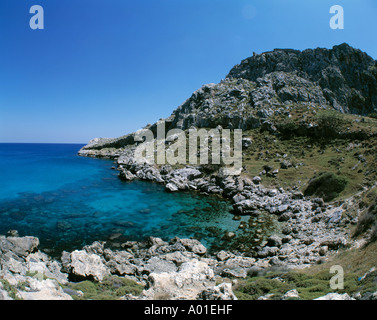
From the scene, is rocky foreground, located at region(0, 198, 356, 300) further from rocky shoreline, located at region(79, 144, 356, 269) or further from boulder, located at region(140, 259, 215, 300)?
rocky shoreline, located at region(79, 144, 356, 269)

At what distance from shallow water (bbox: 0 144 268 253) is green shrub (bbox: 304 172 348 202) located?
14.4m

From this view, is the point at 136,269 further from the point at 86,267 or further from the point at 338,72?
the point at 338,72

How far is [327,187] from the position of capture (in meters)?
36.1

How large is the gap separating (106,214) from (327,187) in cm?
3903

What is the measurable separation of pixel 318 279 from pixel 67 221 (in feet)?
109

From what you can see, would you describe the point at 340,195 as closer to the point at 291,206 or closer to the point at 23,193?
the point at 291,206

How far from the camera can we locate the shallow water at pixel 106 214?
28078 millimetres

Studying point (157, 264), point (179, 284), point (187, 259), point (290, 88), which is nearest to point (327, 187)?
point (187, 259)

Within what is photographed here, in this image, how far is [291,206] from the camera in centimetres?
3516

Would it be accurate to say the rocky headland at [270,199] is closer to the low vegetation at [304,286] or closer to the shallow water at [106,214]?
the low vegetation at [304,286]

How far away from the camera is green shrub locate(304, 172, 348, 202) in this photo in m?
34.6

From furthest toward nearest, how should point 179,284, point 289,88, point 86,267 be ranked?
point 289,88, point 86,267, point 179,284

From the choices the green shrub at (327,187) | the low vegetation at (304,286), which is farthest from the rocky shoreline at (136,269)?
the green shrub at (327,187)
